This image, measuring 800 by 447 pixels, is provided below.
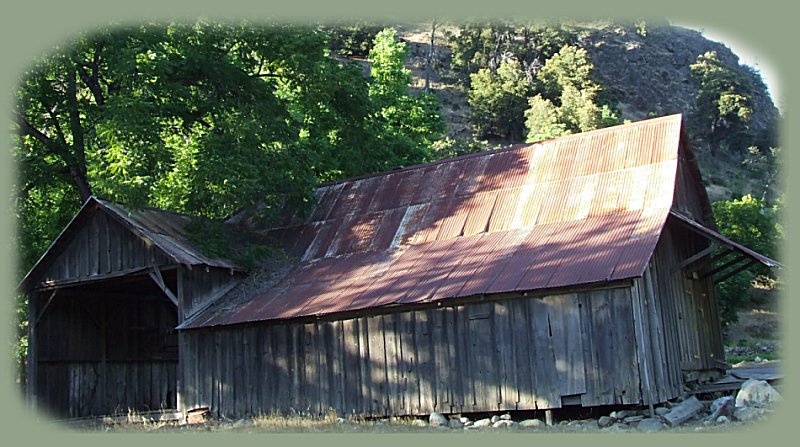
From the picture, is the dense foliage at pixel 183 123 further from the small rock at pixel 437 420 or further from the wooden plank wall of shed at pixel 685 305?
the wooden plank wall of shed at pixel 685 305

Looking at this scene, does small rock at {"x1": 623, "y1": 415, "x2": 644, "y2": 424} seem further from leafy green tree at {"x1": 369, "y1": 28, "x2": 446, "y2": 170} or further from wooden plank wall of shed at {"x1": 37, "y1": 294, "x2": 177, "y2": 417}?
leafy green tree at {"x1": 369, "y1": 28, "x2": 446, "y2": 170}

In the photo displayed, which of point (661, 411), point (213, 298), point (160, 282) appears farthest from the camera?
point (213, 298)

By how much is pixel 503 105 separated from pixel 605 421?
57.3 meters

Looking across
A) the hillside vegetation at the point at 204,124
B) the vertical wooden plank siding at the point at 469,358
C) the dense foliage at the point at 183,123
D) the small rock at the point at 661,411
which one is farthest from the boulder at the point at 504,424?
the dense foliage at the point at 183,123

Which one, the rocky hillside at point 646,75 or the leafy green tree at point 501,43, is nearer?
the rocky hillside at point 646,75

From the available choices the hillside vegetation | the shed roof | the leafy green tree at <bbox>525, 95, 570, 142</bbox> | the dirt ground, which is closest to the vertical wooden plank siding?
the shed roof

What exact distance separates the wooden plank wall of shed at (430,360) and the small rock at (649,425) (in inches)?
17.4

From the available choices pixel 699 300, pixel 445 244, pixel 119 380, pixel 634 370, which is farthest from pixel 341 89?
pixel 634 370

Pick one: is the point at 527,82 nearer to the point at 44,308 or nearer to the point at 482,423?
the point at 44,308

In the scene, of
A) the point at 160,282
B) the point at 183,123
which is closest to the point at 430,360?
the point at 160,282

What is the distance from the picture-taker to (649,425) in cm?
1479

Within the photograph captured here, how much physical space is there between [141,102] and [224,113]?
145 inches

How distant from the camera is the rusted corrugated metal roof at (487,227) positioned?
1722 cm

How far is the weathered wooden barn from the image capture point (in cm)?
1633
